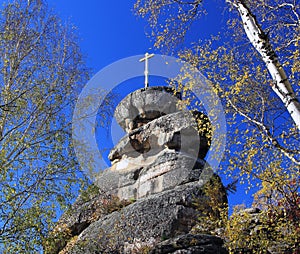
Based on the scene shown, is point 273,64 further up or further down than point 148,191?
further down

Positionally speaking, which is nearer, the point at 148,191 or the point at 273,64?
the point at 273,64

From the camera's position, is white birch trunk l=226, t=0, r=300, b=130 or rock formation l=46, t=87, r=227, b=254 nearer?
white birch trunk l=226, t=0, r=300, b=130

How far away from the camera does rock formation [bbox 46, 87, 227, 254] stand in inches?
405

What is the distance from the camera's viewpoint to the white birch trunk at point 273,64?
16.6 ft

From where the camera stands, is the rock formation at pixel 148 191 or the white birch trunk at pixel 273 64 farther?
the rock formation at pixel 148 191

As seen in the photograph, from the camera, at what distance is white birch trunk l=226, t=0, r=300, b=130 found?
506cm

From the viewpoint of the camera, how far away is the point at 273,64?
5391mm

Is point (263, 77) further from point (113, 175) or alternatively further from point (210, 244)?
point (113, 175)

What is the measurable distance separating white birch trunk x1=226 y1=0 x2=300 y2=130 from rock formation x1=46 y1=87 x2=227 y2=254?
241cm

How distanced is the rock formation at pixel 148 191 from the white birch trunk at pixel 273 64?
241cm

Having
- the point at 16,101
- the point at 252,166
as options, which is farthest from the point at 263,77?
the point at 16,101

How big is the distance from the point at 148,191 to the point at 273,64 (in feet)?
29.0

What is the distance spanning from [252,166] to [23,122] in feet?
15.4

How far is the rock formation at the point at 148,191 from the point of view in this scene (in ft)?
33.8
